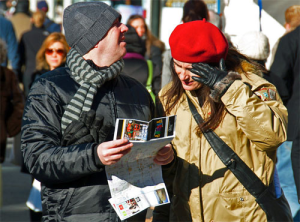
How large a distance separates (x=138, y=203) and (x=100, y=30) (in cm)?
89

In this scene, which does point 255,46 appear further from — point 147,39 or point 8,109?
point 147,39

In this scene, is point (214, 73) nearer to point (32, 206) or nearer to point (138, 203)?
point (138, 203)

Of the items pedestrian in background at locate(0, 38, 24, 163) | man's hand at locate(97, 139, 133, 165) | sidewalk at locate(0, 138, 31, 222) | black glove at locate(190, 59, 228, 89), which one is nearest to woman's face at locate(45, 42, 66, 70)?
pedestrian in background at locate(0, 38, 24, 163)

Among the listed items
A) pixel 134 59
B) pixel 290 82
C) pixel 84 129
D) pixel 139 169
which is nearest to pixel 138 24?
pixel 134 59

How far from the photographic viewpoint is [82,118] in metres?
2.33

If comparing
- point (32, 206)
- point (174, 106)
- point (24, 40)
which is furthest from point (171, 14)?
point (174, 106)

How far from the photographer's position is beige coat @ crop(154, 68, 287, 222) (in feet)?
8.33

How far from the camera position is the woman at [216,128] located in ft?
8.41

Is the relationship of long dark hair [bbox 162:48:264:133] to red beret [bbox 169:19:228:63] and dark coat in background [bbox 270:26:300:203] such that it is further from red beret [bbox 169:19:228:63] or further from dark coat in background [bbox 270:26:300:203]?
dark coat in background [bbox 270:26:300:203]

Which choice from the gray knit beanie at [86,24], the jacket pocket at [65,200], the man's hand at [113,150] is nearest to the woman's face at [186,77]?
the gray knit beanie at [86,24]

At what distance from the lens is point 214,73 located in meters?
2.58

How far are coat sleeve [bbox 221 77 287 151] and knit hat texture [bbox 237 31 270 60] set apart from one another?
80.7 inches

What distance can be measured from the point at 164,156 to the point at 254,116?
0.50 metres

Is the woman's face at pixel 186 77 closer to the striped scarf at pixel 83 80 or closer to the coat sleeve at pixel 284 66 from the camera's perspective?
the striped scarf at pixel 83 80
